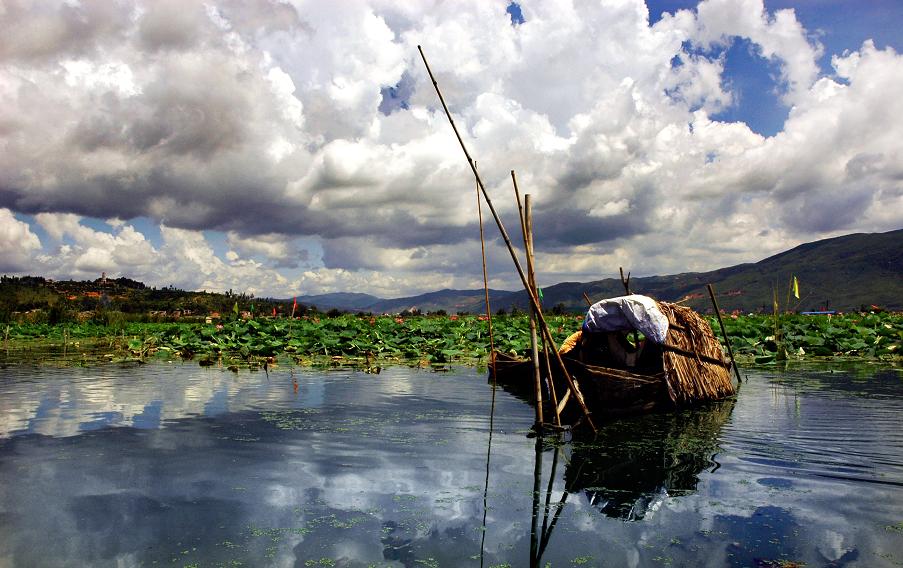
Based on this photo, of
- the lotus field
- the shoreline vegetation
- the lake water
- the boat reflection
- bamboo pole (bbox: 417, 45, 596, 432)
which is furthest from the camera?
the lotus field

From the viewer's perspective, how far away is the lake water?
4703mm

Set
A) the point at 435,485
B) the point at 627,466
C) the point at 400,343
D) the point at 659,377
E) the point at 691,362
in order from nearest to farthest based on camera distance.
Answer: the point at 435,485 < the point at 627,466 < the point at 659,377 < the point at 691,362 < the point at 400,343

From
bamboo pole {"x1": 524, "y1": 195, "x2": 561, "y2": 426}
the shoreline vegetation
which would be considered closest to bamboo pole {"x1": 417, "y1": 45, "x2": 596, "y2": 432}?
bamboo pole {"x1": 524, "y1": 195, "x2": 561, "y2": 426}

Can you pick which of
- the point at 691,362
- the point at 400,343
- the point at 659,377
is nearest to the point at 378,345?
the point at 400,343

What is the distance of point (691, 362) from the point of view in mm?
11289

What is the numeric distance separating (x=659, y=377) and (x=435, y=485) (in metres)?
5.42

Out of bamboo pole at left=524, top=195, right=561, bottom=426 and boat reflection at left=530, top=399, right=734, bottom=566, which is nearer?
boat reflection at left=530, top=399, right=734, bottom=566

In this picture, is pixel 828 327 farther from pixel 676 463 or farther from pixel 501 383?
pixel 676 463

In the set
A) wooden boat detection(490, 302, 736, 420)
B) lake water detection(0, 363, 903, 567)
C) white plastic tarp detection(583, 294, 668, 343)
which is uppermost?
white plastic tarp detection(583, 294, 668, 343)

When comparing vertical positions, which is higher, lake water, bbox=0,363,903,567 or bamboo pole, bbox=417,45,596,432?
bamboo pole, bbox=417,45,596,432

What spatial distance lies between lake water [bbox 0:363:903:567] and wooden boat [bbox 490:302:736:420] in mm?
419

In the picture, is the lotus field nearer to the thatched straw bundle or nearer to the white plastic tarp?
the thatched straw bundle

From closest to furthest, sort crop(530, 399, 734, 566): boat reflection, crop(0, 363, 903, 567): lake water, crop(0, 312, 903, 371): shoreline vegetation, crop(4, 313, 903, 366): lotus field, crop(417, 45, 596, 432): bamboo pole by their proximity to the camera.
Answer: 1. crop(0, 363, 903, 567): lake water
2. crop(530, 399, 734, 566): boat reflection
3. crop(417, 45, 596, 432): bamboo pole
4. crop(0, 312, 903, 371): shoreline vegetation
5. crop(4, 313, 903, 366): lotus field

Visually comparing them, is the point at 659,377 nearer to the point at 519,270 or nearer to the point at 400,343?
the point at 519,270
